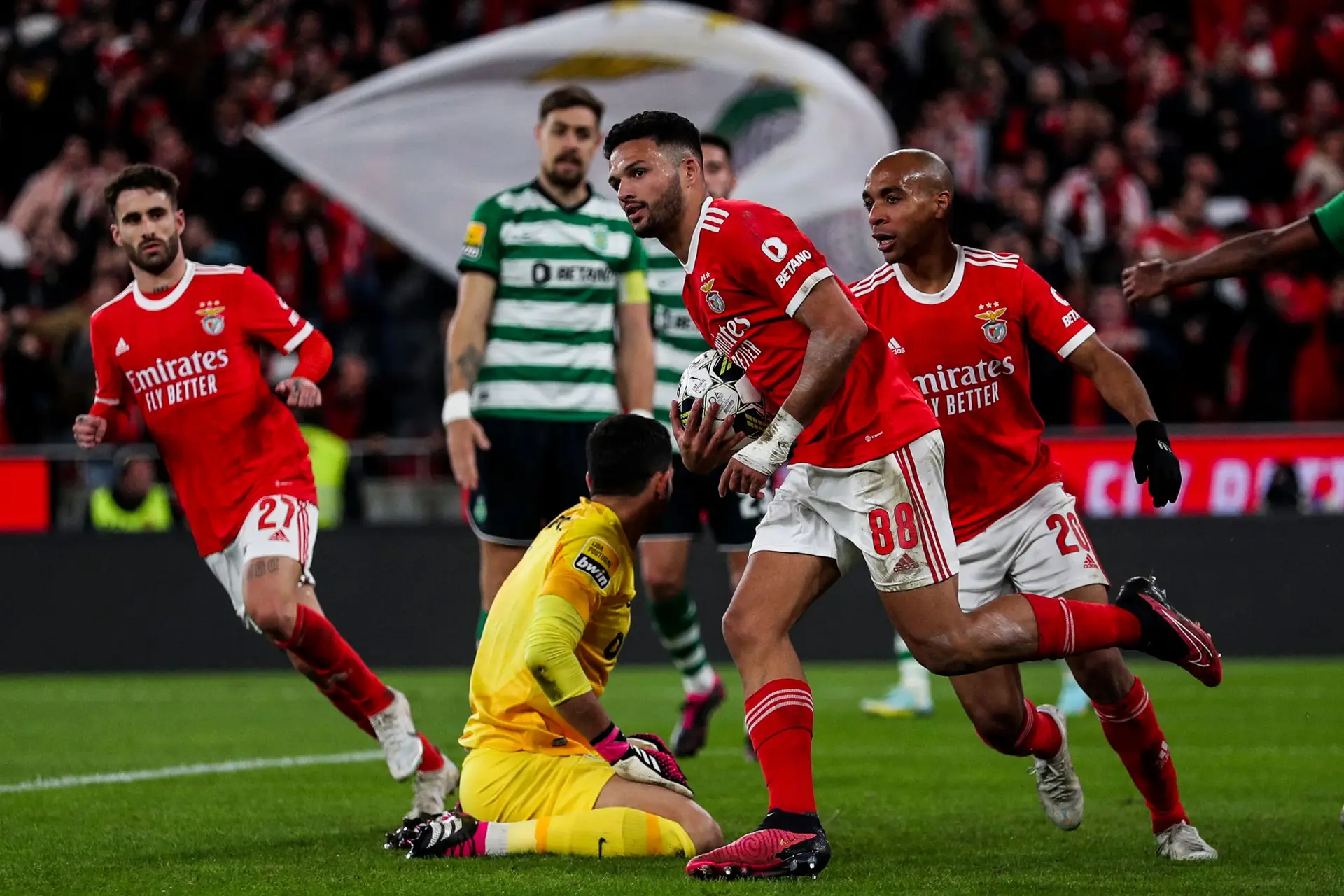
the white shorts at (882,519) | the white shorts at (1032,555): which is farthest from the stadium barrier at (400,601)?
the white shorts at (882,519)

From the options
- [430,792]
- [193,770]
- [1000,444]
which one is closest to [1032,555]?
[1000,444]

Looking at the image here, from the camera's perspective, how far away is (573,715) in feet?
17.0

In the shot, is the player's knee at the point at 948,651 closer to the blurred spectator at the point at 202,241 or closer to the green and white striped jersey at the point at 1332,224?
the green and white striped jersey at the point at 1332,224

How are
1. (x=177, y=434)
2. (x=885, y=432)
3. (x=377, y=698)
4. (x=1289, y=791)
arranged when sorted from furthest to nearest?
(x=1289, y=791), (x=177, y=434), (x=377, y=698), (x=885, y=432)

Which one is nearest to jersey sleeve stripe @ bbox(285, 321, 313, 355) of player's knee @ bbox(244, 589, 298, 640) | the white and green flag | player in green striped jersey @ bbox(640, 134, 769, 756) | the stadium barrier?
player's knee @ bbox(244, 589, 298, 640)

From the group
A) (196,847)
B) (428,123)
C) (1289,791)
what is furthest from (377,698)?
(428,123)

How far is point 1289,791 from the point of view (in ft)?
22.9

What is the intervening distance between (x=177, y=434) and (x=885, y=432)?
281 cm

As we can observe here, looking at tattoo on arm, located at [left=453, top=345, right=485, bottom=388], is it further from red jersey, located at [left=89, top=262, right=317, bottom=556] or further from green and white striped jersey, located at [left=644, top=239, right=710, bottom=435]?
green and white striped jersey, located at [left=644, top=239, right=710, bottom=435]

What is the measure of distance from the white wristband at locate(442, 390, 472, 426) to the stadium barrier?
5599mm

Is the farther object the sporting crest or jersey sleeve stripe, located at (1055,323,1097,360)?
jersey sleeve stripe, located at (1055,323,1097,360)

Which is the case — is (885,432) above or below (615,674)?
above

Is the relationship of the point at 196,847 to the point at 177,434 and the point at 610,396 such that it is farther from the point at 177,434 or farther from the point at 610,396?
the point at 610,396

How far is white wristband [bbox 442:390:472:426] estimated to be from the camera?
22.6 ft
